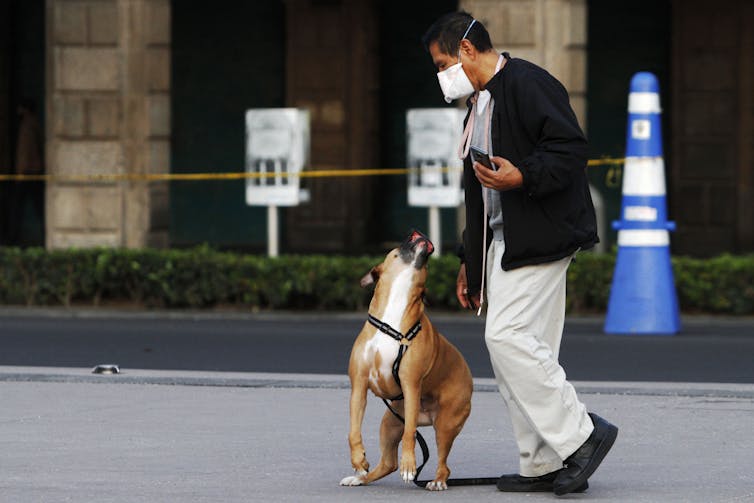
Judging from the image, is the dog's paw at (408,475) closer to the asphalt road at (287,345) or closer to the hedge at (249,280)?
the asphalt road at (287,345)

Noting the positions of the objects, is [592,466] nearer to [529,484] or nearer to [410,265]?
[529,484]

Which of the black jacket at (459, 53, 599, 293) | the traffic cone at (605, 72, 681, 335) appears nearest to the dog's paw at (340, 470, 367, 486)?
the black jacket at (459, 53, 599, 293)

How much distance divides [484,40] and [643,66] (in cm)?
1541

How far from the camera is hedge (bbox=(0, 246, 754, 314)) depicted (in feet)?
49.8

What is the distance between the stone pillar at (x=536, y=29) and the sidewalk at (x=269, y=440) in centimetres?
719

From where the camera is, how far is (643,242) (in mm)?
13398

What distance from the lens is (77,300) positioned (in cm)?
1628

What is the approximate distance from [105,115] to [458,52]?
11.2m

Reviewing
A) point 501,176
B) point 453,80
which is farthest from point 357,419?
point 453,80

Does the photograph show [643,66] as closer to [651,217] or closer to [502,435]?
[651,217]

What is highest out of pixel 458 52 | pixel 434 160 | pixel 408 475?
pixel 458 52

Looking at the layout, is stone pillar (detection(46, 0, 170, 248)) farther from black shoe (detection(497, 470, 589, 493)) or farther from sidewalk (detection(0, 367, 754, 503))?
black shoe (detection(497, 470, 589, 493))

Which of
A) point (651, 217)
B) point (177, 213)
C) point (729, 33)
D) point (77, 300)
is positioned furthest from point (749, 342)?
point (177, 213)

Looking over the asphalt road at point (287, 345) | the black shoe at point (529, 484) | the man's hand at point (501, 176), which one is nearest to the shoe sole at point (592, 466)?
the black shoe at point (529, 484)
